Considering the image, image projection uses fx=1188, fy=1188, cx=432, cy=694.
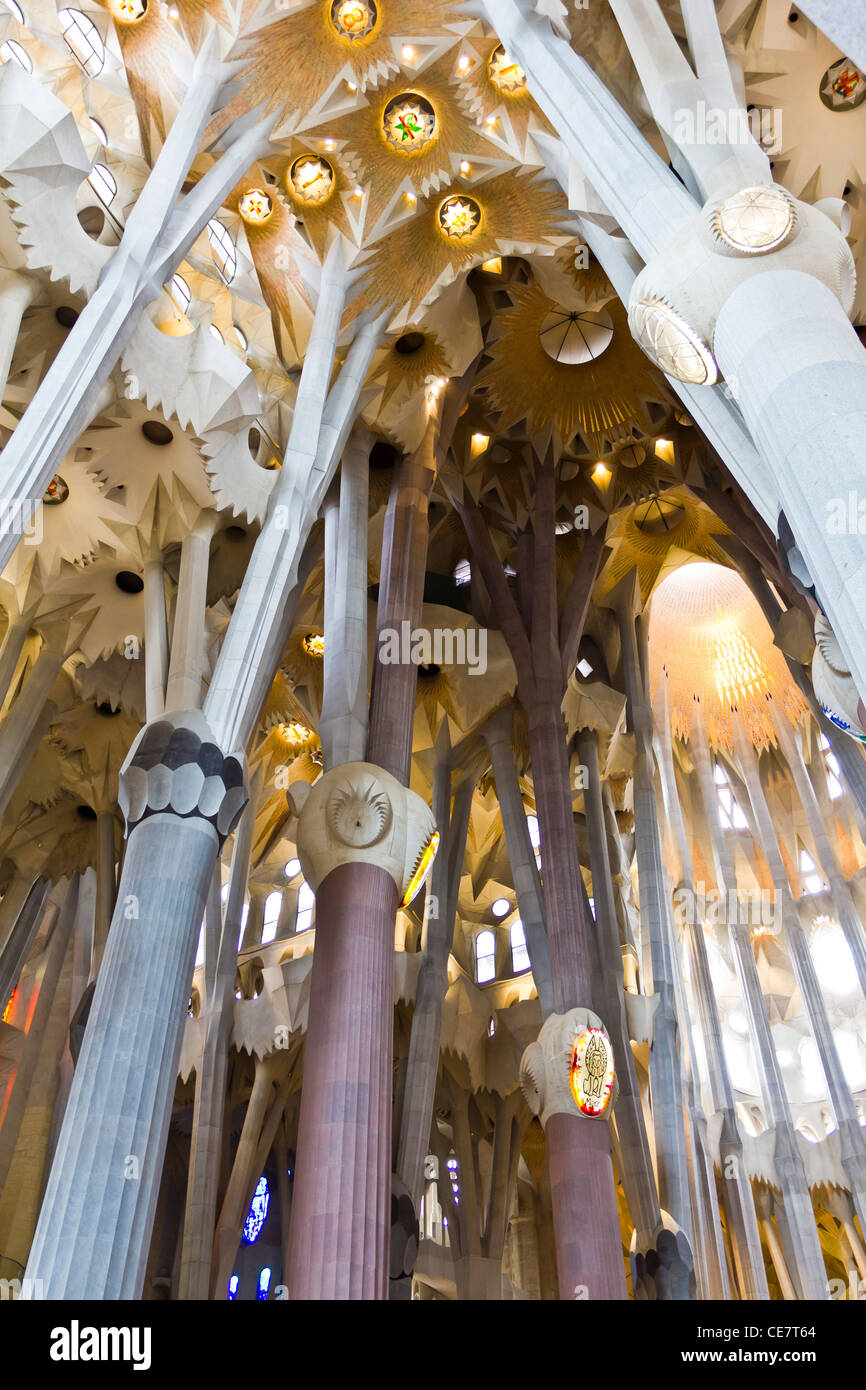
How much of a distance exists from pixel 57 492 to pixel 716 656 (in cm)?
1616

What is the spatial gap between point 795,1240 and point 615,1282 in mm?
9759

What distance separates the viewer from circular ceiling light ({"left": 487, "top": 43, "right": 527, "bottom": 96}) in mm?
→ 11820

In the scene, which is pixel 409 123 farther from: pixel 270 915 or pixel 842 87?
pixel 270 915

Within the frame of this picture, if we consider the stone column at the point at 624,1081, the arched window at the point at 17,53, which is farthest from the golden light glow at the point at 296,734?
the arched window at the point at 17,53

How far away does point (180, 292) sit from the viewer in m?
11.4

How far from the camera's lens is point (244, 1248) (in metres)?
20.8

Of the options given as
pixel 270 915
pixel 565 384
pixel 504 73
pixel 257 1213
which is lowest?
pixel 257 1213

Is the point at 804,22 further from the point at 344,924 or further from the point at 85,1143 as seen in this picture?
the point at 85,1143

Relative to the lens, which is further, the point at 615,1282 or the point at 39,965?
the point at 39,965

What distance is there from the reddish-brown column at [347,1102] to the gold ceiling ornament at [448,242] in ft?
21.1

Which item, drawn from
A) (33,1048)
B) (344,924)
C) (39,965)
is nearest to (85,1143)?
(344,924)

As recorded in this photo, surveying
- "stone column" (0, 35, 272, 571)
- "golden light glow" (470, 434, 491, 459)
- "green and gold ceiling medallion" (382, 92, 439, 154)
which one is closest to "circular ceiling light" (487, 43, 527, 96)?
"green and gold ceiling medallion" (382, 92, 439, 154)

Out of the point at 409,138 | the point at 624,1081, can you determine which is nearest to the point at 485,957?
the point at 624,1081

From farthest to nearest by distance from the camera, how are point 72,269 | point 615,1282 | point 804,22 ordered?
point 615,1282 → point 804,22 → point 72,269
